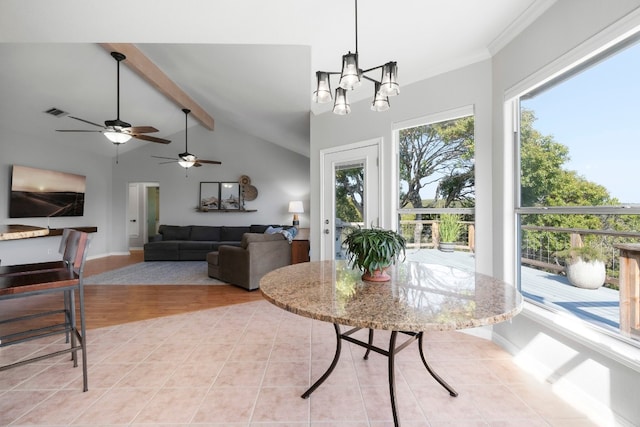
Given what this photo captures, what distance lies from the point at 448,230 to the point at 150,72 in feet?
15.8

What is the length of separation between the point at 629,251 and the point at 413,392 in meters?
1.38

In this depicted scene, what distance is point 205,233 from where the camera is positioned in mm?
6969

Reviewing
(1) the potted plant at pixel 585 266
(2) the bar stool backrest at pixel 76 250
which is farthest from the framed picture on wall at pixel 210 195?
(1) the potted plant at pixel 585 266

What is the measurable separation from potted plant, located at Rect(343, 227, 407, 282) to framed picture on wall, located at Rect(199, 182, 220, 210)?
261 inches

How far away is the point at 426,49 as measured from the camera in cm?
237

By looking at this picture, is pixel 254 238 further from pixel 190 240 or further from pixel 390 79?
pixel 190 240

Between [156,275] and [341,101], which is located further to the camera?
[156,275]

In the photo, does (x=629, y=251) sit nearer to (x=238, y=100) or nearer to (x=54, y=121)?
(x=238, y=100)

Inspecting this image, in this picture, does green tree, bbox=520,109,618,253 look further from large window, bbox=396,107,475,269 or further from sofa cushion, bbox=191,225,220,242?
sofa cushion, bbox=191,225,220,242

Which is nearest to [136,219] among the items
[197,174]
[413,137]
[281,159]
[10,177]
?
[197,174]

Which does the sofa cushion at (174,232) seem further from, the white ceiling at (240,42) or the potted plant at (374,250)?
the potted plant at (374,250)

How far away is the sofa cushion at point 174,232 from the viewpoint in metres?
6.86

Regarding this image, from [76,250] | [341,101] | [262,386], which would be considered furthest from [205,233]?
[341,101]

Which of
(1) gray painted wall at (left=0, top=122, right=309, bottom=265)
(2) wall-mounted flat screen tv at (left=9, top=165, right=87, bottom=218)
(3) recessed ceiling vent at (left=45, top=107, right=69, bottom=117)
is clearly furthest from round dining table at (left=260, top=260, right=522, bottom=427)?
(2) wall-mounted flat screen tv at (left=9, top=165, right=87, bottom=218)
